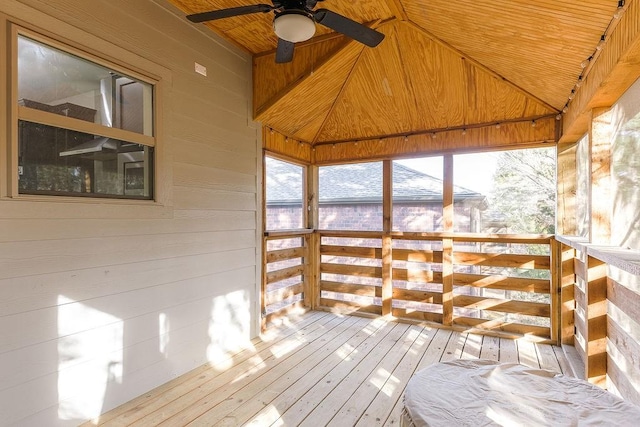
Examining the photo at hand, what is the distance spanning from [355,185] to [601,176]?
2677 mm

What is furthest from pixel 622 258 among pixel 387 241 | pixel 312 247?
pixel 312 247

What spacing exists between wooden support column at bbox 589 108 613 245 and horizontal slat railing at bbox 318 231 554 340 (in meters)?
1.28

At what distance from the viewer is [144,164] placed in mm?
2516

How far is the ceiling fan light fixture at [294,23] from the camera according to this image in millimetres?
1740

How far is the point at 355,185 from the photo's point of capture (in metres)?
4.59

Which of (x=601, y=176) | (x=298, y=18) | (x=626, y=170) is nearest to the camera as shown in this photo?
(x=298, y=18)

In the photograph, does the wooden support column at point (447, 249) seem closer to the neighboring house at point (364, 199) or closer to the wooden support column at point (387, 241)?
the neighboring house at point (364, 199)

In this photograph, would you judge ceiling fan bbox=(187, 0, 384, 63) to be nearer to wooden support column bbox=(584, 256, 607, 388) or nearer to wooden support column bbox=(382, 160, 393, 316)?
wooden support column bbox=(584, 256, 607, 388)

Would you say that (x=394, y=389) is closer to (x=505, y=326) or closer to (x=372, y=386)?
(x=372, y=386)

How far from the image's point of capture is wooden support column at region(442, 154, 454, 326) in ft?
13.0

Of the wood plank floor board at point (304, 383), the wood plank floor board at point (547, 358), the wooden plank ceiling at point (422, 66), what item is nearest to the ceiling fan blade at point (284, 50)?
the wooden plank ceiling at point (422, 66)

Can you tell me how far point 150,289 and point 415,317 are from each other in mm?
3036

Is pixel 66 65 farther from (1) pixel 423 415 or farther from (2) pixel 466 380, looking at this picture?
(2) pixel 466 380

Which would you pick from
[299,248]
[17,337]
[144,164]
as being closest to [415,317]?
[299,248]
